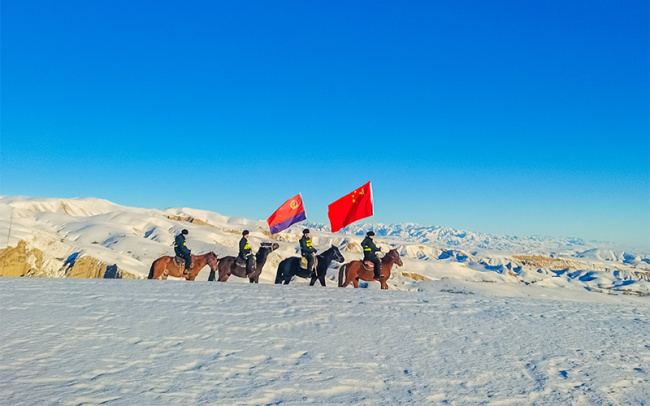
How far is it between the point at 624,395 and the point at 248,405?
5351 millimetres

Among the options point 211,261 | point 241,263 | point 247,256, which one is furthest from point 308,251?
point 211,261

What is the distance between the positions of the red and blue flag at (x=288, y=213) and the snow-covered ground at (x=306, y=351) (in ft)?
24.3

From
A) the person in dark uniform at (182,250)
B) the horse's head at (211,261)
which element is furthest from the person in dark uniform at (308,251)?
the person in dark uniform at (182,250)

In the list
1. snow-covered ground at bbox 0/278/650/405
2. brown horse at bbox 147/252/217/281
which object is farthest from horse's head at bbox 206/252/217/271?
snow-covered ground at bbox 0/278/650/405

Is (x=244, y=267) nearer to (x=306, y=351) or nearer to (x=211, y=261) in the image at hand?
(x=211, y=261)

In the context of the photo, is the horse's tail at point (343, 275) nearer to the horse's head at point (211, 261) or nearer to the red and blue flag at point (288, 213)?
the red and blue flag at point (288, 213)

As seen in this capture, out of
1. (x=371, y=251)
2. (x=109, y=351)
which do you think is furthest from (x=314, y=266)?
(x=109, y=351)

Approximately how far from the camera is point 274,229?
Result: 19.4 m

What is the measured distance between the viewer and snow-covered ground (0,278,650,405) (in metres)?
5.66

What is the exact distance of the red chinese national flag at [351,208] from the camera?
1854 cm

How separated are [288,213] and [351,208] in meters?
2.99

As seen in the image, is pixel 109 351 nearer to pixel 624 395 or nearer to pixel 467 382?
pixel 467 382

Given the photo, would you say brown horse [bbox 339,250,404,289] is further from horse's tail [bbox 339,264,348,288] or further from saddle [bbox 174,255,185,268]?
saddle [bbox 174,255,185,268]

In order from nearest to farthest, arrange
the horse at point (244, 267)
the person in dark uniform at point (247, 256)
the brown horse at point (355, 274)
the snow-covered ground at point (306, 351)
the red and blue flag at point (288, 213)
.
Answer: the snow-covered ground at point (306, 351), the brown horse at point (355, 274), the person in dark uniform at point (247, 256), the horse at point (244, 267), the red and blue flag at point (288, 213)
